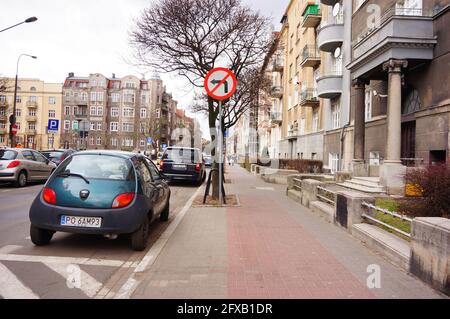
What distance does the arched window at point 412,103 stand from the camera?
13795mm

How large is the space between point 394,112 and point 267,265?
986 centimetres

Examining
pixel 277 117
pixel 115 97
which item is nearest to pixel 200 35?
pixel 277 117

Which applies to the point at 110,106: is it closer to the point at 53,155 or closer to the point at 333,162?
the point at 53,155

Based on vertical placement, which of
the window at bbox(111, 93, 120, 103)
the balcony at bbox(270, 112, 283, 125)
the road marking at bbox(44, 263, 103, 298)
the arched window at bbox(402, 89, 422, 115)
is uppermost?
the window at bbox(111, 93, 120, 103)

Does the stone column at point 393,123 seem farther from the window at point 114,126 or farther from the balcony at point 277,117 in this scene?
the window at point 114,126

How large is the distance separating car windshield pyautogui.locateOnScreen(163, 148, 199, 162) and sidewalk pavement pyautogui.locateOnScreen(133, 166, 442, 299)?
10.1m

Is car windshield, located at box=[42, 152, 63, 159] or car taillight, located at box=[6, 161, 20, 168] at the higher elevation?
car windshield, located at box=[42, 152, 63, 159]

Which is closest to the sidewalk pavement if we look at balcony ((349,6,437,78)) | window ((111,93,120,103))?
balcony ((349,6,437,78))

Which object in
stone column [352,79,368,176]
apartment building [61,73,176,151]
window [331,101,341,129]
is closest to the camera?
stone column [352,79,368,176]

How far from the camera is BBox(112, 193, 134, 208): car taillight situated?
5.56m

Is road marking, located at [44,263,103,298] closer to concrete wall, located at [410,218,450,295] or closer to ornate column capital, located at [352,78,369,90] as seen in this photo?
concrete wall, located at [410,218,450,295]

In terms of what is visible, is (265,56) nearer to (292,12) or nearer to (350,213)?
(350,213)

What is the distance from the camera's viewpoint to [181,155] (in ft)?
60.1
